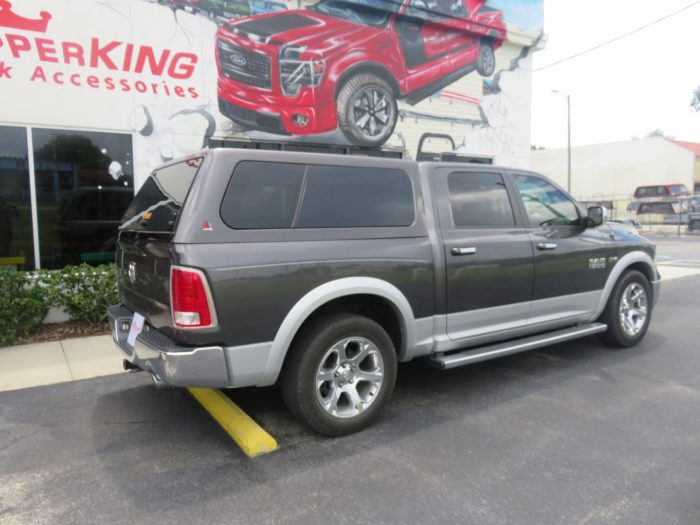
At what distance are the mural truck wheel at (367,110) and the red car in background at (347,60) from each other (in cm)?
2

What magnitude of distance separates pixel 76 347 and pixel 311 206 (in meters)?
3.67

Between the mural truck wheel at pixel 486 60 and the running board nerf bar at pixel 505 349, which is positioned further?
the mural truck wheel at pixel 486 60

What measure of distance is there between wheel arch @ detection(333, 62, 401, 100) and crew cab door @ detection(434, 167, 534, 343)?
5235 mm

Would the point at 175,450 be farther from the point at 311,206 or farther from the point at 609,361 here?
the point at 609,361

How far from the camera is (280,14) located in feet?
26.9

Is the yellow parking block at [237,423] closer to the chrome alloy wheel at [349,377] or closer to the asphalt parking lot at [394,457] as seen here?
the asphalt parking lot at [394,457]

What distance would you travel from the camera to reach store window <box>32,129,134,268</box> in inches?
265

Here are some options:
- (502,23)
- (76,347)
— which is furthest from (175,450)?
(502,23)

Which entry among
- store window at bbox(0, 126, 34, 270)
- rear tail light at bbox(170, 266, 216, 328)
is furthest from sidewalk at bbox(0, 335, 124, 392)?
rear tail light at bbox(170, 266, 216, 328)

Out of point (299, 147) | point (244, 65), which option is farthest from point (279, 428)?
point (244, 65)

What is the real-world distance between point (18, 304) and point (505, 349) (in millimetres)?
5108

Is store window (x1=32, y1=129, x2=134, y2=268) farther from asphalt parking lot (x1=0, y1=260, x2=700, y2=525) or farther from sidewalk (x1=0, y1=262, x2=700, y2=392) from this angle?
asphalt parking lot (x1=0, y1=260, x2=700, y2=525)

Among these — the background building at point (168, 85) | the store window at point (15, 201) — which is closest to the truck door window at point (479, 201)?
the background building at point (168, 85)

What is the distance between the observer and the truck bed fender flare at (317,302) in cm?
316
